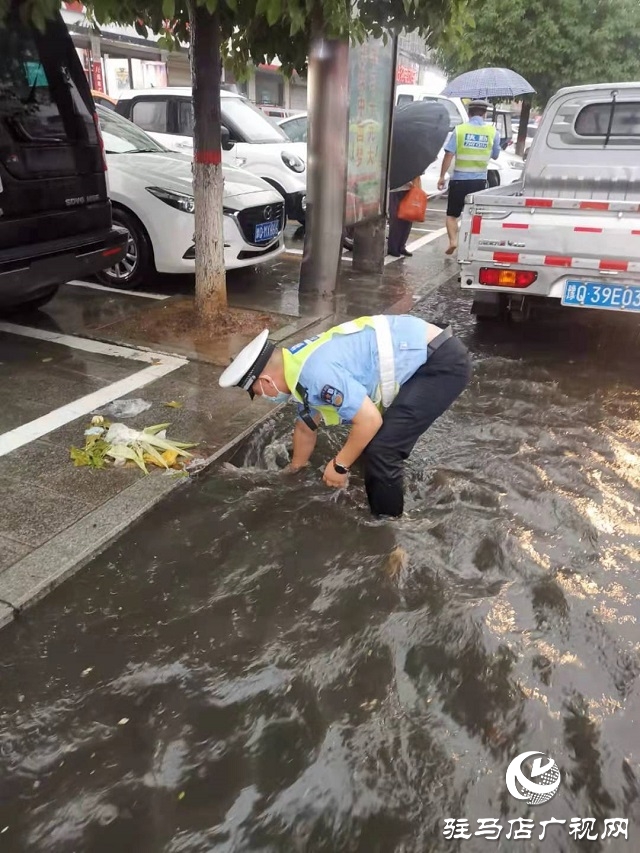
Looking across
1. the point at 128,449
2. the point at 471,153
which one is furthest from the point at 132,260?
the point at 471,153

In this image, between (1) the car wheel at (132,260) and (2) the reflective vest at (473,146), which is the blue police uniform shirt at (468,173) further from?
(1) the car wheel at (132,260)

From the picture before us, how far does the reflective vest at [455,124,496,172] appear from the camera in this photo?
842 cm

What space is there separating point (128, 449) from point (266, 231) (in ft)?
12.4

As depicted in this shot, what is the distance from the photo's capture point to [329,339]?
9.66 feet

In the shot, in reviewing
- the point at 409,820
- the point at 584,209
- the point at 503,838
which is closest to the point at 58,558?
the point at 409,820

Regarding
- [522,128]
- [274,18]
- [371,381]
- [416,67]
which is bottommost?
[371,381]

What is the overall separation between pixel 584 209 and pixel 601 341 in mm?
1513

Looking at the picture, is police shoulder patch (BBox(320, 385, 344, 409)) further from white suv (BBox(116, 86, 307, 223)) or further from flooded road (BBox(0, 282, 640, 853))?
white suv (BBox(116, 86, 307, 223))

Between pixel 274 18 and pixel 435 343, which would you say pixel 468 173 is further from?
pixel 435 343

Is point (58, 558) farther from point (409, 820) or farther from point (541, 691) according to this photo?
point (541, 691)

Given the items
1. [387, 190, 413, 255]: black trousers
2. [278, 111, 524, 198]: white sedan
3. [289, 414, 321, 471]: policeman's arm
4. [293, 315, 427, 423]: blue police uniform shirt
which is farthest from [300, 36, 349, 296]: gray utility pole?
[278, 111, 524, 198]: white sedan

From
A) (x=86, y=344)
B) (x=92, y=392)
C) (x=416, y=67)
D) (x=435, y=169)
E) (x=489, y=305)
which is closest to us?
(x=92, y=392)

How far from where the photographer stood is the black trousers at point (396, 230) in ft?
29.1

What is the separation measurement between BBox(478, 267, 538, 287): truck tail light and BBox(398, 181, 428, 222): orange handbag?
3604mm
